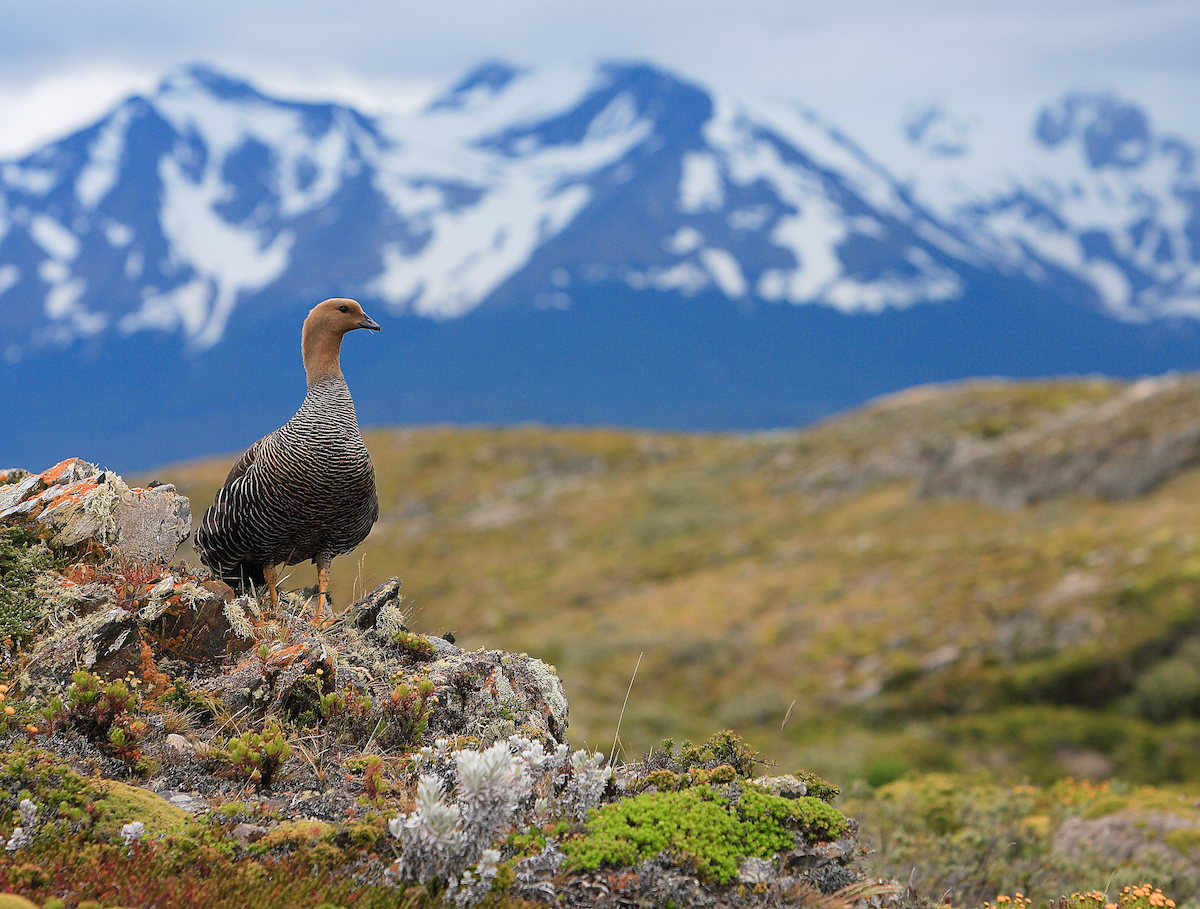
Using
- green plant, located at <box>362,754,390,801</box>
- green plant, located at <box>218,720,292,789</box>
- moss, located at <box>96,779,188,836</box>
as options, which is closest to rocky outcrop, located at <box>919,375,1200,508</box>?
green plant, located at <box>362,754,390,801</box>

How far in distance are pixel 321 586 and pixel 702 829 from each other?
160 inches

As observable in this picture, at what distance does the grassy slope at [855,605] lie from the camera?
18.8m

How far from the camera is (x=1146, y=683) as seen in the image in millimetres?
18125

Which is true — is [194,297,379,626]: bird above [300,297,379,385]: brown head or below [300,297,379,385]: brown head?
below

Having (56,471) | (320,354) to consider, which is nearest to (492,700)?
(320,354)

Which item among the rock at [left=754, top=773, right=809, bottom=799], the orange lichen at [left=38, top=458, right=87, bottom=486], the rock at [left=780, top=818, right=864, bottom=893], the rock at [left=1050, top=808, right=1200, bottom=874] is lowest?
the rock at [left=1050, top=808, right=1200, bottom=874]

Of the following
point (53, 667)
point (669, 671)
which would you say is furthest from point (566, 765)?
point (669, 671)

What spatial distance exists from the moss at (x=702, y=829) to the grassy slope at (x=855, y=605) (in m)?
1.83

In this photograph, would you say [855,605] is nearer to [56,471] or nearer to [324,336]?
[324,336]

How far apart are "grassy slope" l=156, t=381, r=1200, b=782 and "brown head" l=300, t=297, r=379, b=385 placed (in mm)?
1684

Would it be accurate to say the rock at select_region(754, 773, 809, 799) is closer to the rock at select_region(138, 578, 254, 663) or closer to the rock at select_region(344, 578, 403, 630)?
the rock at select_region(344, 578, 403, 630)

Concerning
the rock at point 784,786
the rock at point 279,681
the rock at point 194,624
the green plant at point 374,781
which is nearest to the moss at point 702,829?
the rock at point 784,786

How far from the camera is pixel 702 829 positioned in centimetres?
509

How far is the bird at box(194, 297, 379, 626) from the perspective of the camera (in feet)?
22.9
